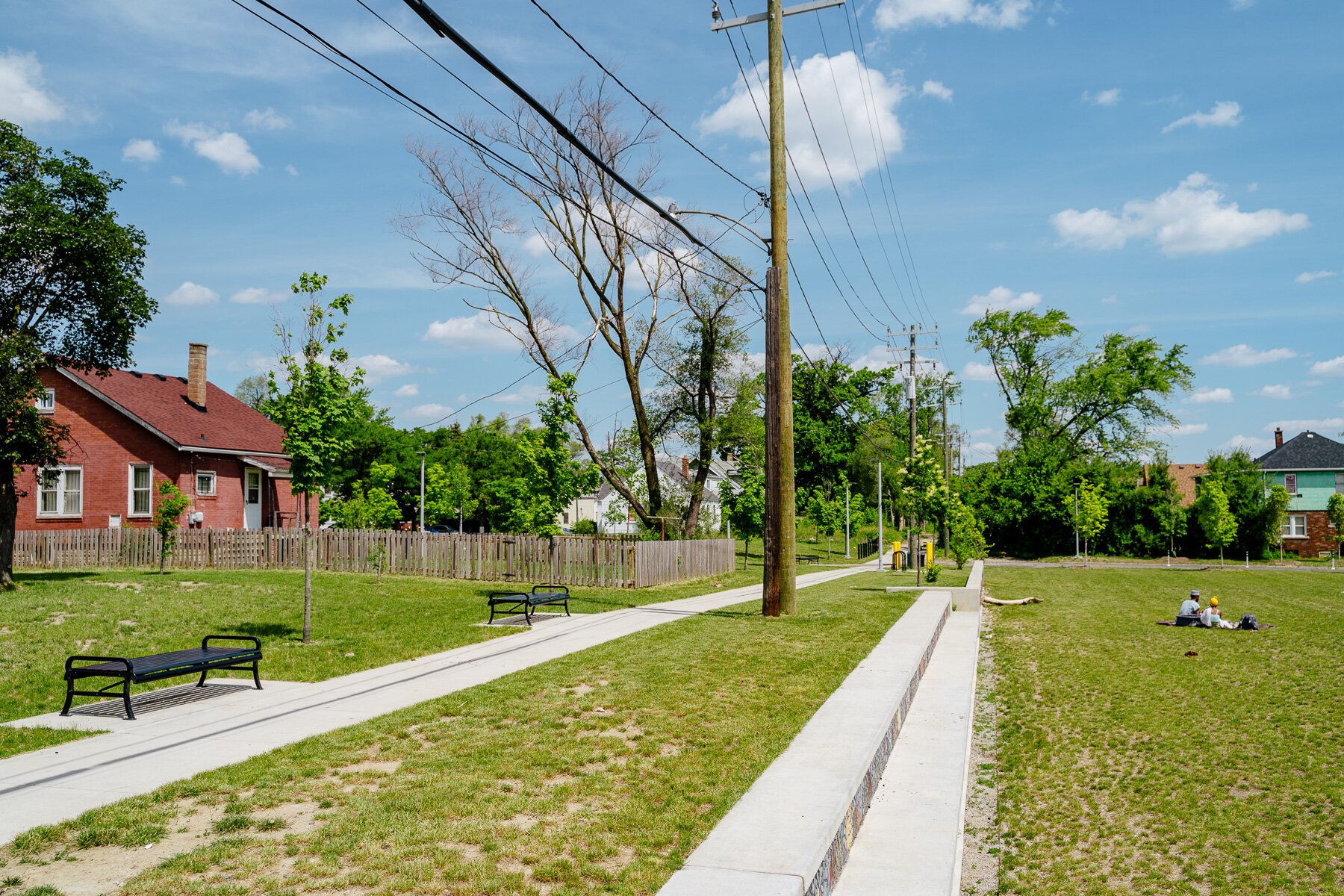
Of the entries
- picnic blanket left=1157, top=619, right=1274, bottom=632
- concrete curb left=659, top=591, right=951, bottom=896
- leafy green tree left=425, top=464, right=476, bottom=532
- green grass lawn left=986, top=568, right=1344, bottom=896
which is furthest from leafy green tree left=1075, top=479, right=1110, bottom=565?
concrete curb left=659, top=591, right=951, bottom=896

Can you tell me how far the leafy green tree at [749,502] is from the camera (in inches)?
1594

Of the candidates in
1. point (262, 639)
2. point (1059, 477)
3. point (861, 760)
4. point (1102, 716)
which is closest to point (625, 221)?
point (262, 639)

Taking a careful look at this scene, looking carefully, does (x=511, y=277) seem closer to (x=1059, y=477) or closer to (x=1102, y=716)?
(x=1102, y=716)

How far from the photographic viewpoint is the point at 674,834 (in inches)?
236

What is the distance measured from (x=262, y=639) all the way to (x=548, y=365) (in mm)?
20652

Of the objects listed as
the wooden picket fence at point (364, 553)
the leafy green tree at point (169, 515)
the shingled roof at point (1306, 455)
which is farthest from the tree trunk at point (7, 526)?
the shingled roof at point (1306, 455)

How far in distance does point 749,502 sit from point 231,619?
2635 cm

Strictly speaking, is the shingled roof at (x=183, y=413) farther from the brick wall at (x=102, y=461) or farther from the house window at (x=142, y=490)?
the house window at (x=142, y=490)

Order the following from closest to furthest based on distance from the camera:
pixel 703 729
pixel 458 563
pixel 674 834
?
pixel 674 834 < pixel 703 729 < pixel 458 563

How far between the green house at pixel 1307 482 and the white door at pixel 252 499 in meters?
59.8

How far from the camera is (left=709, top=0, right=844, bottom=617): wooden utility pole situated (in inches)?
693

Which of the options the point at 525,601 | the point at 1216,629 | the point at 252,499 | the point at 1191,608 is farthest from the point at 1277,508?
the point at 252,499

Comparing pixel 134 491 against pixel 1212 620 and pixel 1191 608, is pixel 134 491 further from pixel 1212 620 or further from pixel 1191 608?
pixel 1212 620

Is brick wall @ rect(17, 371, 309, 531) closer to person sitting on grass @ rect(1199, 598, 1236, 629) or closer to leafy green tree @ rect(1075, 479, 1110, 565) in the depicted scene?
person sitting on grass @ rect(1199, 598, 1236, 629)
